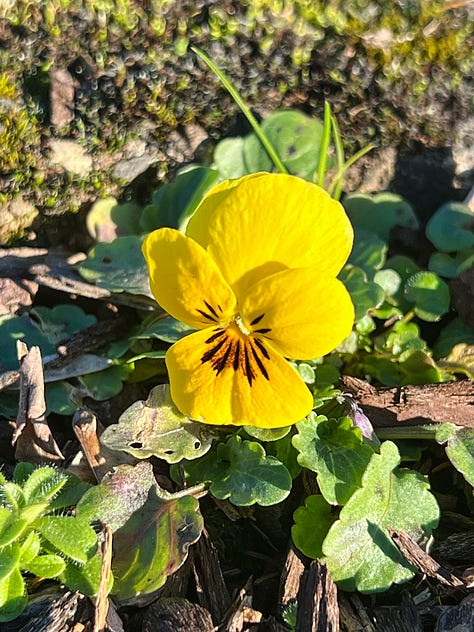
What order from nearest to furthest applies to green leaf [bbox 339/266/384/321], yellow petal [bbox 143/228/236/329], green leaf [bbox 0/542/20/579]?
green leaf [bbox 0/542/20/579] < yellow petal [bbox 143/228/236/329] < green leaf [bbox 339/266/384/321]

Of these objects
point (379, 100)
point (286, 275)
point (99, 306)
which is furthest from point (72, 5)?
point (286, 275)

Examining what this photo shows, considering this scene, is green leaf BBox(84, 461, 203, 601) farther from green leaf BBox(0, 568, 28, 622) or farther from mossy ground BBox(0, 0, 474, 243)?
mossy ground BBox(0, 0, 474, 243)

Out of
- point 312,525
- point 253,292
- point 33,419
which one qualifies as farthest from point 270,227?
point 33,419

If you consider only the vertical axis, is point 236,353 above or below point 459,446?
above

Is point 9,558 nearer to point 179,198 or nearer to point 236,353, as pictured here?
point 236,353

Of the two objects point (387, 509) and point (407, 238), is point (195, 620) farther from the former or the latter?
point (407, 238)

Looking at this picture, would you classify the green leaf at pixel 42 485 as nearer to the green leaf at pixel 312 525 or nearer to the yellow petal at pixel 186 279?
the yellow petal at pixel 186 279

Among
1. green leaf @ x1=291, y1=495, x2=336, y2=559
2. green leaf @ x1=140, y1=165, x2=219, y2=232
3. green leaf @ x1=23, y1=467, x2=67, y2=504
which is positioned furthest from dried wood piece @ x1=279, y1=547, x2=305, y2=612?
green leaf @ x1=140, y1=165, x2=219, y2=232
